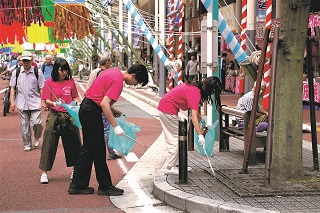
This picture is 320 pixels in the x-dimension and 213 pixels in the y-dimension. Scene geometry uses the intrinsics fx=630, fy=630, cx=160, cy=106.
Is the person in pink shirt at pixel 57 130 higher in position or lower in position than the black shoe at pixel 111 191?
higher

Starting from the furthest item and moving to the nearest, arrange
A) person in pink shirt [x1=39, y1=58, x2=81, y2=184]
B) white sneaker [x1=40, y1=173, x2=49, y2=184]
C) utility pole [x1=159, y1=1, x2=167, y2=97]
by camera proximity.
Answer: utility pole [x1=159, y1=1, x2=167, y2=97] → person in pink shirt [x1=39, y1=58, x2=81, y2=184] → white sneaker [x1=40, y1=173, x2=49, y2=184]

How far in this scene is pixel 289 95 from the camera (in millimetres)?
8164

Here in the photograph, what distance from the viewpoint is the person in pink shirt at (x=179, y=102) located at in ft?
27.2

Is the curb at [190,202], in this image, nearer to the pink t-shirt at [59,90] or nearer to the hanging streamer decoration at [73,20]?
the pink t-shirt at [59,90]

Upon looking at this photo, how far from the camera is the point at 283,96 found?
8180mm

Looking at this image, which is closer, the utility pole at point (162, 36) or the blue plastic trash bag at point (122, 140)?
the blue plastic trash bag at point (122, 140)

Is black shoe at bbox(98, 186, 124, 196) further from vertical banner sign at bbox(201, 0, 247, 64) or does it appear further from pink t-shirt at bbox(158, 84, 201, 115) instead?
vertical banner sign at bbox(201, 0, 247, 64)

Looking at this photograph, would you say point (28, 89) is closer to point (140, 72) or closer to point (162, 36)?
point (140, 72)

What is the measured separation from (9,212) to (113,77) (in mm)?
1977

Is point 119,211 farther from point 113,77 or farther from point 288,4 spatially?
point 288,4

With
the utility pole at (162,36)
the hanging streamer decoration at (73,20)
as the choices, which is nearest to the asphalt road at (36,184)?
the hanging streamer decoration at (73,20)

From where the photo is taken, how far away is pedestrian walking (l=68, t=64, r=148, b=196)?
7562 millimetres

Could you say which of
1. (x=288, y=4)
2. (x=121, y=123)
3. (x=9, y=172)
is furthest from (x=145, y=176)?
(x=288, y=4)

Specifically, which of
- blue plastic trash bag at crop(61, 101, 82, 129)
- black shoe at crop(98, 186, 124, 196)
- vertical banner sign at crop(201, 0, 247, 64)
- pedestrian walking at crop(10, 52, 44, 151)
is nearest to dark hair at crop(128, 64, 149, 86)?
blue plastic trash bag at crop(61, 101, 82, 129)
